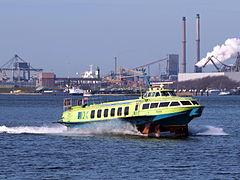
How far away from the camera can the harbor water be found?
37.5 metres

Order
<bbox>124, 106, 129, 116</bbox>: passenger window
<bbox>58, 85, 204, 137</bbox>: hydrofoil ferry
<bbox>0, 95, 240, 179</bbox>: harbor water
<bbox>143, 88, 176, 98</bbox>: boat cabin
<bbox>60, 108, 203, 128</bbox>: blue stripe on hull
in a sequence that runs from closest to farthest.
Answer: <bbox>0, 95, 240, 179</bbox>: harbor water
<bbox>60, 108, 203, 128</bbox>: blue stripe on hull
<bbox>58, 85, 204, 137</bbox>: hydrofoil ferry
<bbox>143, 88, 176, 98</bbox>: boat cabin
<bbox>124, 106, 129, 116</bbox>: passenger window

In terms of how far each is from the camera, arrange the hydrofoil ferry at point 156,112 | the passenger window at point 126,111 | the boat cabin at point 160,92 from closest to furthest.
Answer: the hydrofoil ferry at point 156,112 → the boat cabin at point 160,92 → the passenger window at point 126,111

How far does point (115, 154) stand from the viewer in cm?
4494

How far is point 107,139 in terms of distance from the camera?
5334cm

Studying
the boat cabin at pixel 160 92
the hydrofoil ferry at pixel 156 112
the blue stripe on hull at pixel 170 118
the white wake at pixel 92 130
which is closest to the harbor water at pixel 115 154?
the white wake at pixel 92 130

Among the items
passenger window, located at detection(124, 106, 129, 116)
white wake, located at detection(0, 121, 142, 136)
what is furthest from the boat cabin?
white wake, located at detection(0, 121, 142, 136)

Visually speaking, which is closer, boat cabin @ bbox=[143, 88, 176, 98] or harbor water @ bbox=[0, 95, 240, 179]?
harbor water @ bbox=[0, 95, 240, 179]

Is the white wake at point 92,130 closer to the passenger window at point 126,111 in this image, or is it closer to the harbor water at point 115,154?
the harbor water at point 115,154

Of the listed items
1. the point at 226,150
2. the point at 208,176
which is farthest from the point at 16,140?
the point at 208,176

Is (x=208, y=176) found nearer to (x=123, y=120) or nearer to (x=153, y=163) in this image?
(x=153, y=163)

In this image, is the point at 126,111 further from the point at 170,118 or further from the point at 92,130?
the point at 92,130

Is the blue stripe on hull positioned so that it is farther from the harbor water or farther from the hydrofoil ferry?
the harbor water

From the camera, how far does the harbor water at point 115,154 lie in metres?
37.5

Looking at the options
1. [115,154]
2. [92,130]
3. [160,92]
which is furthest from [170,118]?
[92,130]
